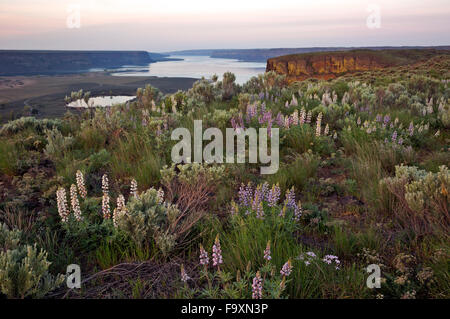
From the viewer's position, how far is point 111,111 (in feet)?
25.5

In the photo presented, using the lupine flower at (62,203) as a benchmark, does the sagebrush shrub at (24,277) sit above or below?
below

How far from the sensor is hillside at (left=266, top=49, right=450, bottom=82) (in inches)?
2928

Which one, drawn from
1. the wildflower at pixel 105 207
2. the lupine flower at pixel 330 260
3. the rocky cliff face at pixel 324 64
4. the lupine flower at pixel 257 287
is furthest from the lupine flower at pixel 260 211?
the rocky cliff face at pixel 324 64

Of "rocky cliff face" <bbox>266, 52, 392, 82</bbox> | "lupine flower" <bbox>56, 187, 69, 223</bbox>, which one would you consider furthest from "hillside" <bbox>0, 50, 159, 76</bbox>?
"lupine flower" <bbox>56, 187, 69, 223</bbox>

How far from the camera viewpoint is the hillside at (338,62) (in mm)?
74375

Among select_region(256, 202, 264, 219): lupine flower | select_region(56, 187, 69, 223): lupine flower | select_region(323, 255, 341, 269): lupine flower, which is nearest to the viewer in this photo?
select_region(323, 255, 341, 269): lupine flower

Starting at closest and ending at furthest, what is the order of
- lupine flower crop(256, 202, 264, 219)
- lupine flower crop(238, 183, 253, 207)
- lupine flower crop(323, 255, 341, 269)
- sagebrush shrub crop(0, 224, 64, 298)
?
sagebrush shrub crop(0, 224, 64, 298) < lupine flower crop(323, 255, 341, 269) < lupine flower crop(256, 202, 264, 219) < lupine flower crop(238, 183, 253, 207)

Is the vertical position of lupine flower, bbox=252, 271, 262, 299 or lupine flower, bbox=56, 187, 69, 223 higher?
lupine flower, bbox=56, 187, 69, 223

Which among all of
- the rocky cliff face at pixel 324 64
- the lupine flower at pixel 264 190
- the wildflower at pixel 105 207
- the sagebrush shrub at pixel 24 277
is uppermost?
the rocky cliff face at pixel 324 64

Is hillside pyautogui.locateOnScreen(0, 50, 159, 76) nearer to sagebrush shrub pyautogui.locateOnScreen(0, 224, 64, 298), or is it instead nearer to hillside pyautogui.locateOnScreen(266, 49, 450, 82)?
hillside pyautogui.locateOnScreen(266, 49, 450, 82)

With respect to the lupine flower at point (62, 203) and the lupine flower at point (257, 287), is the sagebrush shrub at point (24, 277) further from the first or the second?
the lupine flower at point (257, 287)

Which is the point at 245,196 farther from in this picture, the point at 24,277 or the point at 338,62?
the point at 338,62

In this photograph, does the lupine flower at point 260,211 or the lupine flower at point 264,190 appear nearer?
the lupine flower at point 260,211
